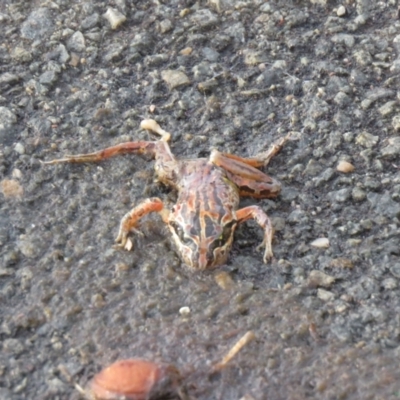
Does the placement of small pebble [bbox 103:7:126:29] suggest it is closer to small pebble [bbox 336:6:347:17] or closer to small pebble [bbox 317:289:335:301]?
small pebble [bbox 336:6:347:17]

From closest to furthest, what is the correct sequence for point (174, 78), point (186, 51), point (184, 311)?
point (184, 311), point (174, 78), point (186, 51)

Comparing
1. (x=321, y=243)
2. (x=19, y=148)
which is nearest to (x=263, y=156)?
(x=321, y=243)

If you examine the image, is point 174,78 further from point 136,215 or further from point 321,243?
point 321,243

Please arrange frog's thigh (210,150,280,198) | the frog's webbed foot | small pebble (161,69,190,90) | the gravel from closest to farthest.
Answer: the gravel
the frog's webbed foot
frog's thigh (210,150,280,198)
small pebble (161,69,190,90)

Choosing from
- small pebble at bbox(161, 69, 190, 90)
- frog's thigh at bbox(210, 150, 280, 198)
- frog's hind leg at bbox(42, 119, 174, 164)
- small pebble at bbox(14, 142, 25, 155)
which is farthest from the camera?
small pebble at bbox(161, 69, 190, 90)

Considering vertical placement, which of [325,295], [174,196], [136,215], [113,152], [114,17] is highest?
[114,17]

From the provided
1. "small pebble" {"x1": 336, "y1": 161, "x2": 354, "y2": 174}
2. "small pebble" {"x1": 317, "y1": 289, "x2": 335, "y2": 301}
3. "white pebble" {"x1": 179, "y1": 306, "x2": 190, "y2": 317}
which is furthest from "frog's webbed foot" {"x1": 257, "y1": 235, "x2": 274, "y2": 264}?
"small pebble" {"x1": 336, "y1": 161, "x2": 354, "y2": 174}
